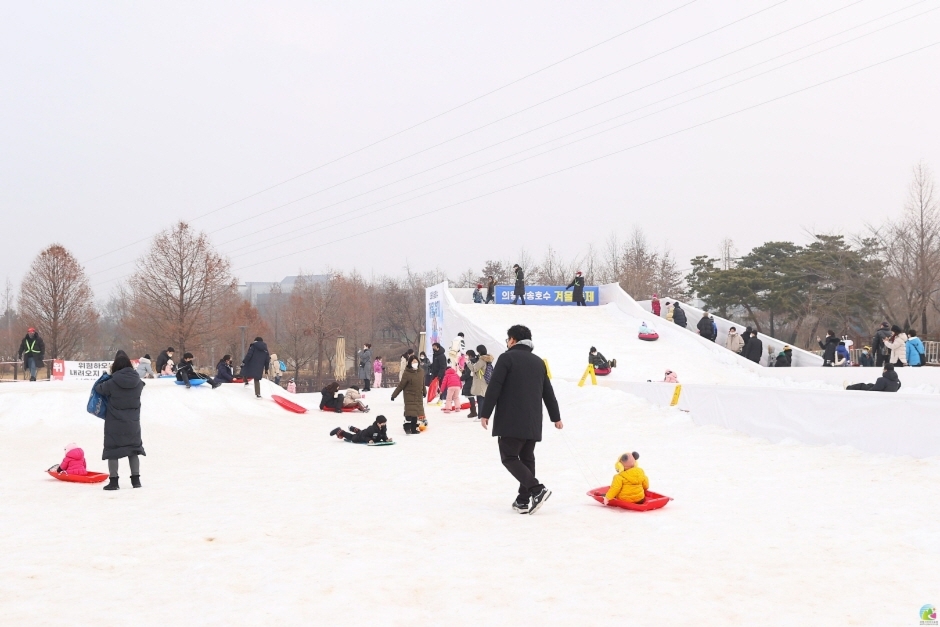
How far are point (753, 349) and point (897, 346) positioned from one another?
721cm

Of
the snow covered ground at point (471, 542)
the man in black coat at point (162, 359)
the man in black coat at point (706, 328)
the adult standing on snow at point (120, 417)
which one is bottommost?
the snow covered ground at point (471, 542)

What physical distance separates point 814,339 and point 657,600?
52727 millimetres

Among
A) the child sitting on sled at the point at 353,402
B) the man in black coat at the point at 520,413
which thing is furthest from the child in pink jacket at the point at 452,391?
the man in black coat at the point at 520,413

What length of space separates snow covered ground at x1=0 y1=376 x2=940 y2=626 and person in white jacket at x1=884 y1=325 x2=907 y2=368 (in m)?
11.2

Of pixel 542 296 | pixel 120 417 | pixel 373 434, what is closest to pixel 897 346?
pixel 373 434

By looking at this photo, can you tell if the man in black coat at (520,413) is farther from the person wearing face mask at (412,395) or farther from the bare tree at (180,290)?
the bare tree at (180,290)

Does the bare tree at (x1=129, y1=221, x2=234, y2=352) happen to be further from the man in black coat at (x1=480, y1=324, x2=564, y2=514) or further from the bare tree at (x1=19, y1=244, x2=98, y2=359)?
the man in black coat at (x1=480, y1=324, x2=564, y2=514)

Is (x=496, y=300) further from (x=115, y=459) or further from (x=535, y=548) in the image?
(x=535, y=548)

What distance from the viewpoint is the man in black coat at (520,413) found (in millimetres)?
7617

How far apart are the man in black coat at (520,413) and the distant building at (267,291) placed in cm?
4767

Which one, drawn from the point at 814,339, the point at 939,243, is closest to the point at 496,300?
the point at 939,243

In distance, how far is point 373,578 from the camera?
17.4 ft

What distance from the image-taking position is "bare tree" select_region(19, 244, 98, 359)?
45562 millimetres

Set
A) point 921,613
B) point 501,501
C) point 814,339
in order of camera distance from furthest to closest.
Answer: point 814,339 < point 501,501 < point 921,613
